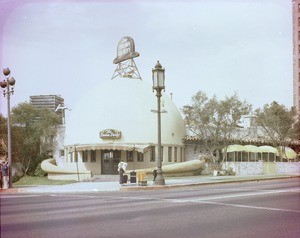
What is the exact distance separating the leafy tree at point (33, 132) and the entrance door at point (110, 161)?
30.1 ft

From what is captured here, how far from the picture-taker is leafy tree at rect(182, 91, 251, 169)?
39.3 meters

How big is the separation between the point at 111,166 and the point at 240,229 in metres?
30.9

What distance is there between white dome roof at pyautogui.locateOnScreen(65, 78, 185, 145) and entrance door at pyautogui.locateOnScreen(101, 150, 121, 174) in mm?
1079

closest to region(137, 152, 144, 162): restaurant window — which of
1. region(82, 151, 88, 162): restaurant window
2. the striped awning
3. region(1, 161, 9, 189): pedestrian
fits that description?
the striped awning

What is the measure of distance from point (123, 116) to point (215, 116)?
313 inches

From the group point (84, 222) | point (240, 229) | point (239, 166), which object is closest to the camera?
point (240, 229)

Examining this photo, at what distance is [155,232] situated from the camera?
30.8ft

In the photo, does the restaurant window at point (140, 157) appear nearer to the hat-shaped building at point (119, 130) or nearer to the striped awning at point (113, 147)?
the hat-shaped building at point (119, 130)

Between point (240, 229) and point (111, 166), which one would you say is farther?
point (111, 166)

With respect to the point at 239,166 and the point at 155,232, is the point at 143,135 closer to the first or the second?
the point at 239,166

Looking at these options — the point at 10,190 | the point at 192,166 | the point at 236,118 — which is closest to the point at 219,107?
the point at 236,118

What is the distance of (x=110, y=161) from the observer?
40438 mm

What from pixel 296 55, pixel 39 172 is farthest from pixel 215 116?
pixel 296 55

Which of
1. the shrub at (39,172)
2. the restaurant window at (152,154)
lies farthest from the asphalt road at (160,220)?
the shrub at (39,172)
